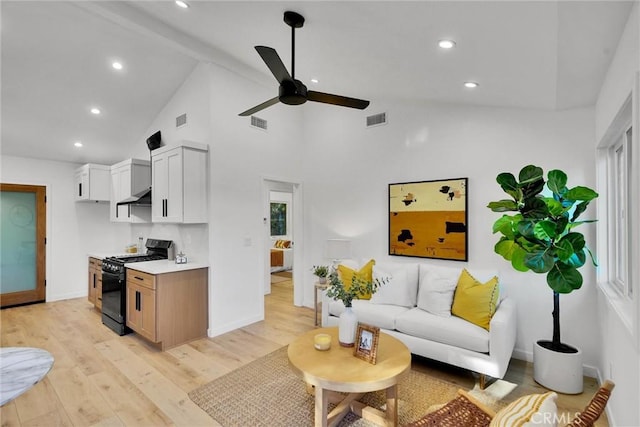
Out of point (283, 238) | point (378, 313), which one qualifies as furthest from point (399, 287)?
point (283, 238)

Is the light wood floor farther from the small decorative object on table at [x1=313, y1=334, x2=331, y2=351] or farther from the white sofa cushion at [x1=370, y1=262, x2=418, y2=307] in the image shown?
the small decorative object on table at [x1=313, y1=334, x2=331, y2=351]

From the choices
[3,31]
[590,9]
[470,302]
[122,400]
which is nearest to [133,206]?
[3,31]

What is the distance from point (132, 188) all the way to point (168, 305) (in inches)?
90.7

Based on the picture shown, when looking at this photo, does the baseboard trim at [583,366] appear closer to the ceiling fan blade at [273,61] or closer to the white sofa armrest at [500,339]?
the white sofa armrest at [500,339]

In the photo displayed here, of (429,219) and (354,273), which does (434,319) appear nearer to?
(354,273)

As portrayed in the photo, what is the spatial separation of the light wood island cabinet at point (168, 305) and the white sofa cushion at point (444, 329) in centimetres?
245

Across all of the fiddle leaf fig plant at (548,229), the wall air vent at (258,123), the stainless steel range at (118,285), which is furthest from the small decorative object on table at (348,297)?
the stainless steel range at (118,285)

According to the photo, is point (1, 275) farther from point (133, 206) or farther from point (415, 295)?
point (415, 295)

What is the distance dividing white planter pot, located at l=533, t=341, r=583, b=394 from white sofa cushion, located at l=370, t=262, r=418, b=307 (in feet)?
4.21

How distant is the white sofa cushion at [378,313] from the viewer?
330cm

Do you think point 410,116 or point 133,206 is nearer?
point 410,116

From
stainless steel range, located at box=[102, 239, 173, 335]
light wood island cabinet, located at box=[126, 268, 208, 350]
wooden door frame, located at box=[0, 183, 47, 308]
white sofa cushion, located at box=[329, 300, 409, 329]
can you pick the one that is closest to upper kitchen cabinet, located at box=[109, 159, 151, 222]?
stainless steel range, located at box=[102, 239, 173, 335]

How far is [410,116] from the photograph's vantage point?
416 cm

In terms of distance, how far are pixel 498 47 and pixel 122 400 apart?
394cm
